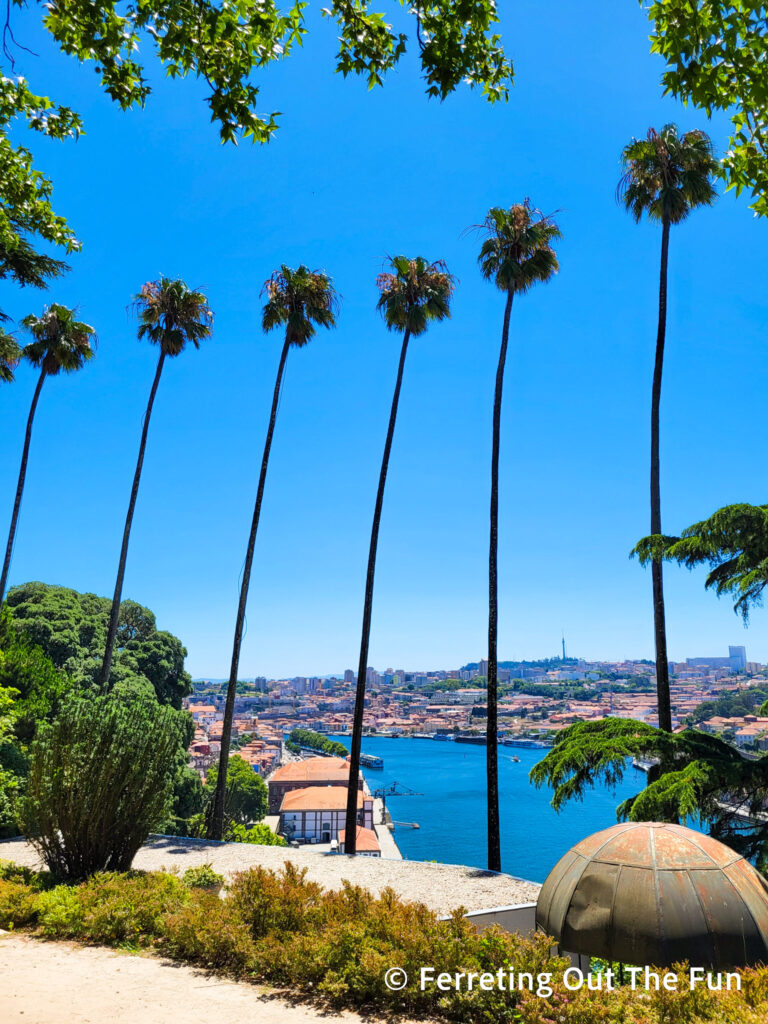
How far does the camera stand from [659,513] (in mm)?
14242

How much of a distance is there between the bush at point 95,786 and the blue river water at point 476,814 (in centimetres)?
2741

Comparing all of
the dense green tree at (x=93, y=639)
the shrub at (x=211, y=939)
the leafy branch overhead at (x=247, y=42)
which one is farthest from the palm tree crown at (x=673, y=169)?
the dense green tree at (x=93, y=639)

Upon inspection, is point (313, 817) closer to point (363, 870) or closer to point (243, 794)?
point (243, 794)

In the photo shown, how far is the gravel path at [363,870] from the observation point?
1105 centimetres

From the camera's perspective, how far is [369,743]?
175 metres

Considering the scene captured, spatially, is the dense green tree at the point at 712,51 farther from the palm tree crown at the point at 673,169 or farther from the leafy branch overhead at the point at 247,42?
the palm tree crown at the point at 673,169

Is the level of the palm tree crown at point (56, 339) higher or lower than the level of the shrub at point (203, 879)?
higher

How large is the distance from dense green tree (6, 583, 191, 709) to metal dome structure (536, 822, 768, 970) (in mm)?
23972

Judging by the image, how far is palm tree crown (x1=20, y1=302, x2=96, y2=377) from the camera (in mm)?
21903

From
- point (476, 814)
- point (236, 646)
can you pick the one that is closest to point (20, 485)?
point (236, 646)

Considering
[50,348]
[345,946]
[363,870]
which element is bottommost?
[363,870]

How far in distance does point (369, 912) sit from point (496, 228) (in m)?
16.4

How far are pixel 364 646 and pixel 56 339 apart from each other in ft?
53.1

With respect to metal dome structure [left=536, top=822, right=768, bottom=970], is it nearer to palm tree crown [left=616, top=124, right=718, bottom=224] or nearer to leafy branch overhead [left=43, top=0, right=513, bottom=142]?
leafy branch overhead [left=43, top=0, right=513, bottom=142]
